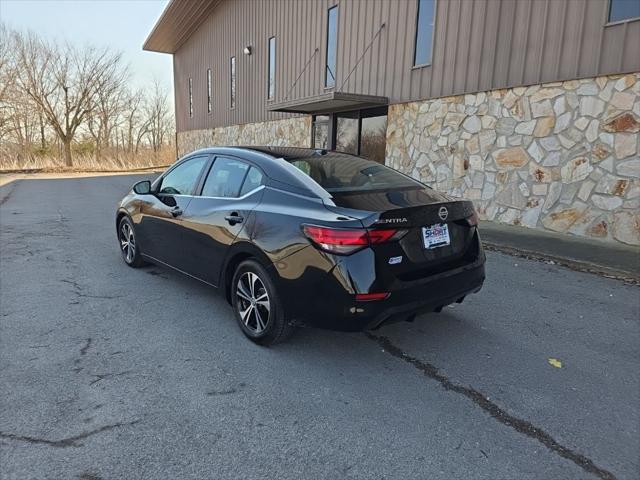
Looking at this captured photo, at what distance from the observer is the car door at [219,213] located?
12.2ft

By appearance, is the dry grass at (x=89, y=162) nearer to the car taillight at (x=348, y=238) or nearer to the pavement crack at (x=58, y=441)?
the pavement crack at (x=58, y=441)

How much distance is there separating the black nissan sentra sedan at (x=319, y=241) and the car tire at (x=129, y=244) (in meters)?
1.33

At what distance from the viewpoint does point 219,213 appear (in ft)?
12.9

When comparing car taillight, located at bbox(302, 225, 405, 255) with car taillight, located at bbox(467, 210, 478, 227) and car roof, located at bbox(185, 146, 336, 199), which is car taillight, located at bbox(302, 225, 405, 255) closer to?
car roof, located at bbox(185, 146, 336, 199)

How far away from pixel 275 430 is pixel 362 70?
1111 centimetres

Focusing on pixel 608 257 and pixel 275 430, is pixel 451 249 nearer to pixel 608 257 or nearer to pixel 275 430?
pixel 275 430

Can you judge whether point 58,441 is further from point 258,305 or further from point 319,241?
point 319,241

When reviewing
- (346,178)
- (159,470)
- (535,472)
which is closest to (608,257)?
(346,178)

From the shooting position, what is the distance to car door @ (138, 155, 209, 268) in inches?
178

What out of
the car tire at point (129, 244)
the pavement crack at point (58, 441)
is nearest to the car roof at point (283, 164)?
the car tire at point (129, 244)

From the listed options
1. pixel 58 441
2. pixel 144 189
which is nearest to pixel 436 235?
pixel 58 441

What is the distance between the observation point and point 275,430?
253 cm

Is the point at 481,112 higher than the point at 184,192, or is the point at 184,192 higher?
the point at 481,112

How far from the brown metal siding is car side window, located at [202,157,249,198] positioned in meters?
6.31
